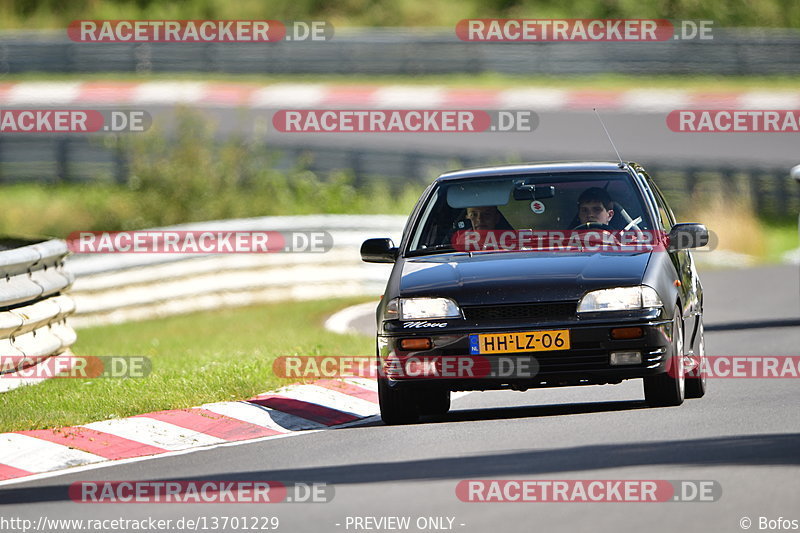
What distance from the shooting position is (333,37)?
123 ft

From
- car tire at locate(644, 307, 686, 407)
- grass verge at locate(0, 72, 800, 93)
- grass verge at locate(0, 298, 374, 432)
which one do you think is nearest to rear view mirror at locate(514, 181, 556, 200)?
car tire at locate(644, 307, 686, 407)

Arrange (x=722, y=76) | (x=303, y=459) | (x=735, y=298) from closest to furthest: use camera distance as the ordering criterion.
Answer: (x=303, y=459) < (x=735, y=298) < (x=722, y=76)

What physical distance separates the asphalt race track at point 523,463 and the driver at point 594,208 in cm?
121

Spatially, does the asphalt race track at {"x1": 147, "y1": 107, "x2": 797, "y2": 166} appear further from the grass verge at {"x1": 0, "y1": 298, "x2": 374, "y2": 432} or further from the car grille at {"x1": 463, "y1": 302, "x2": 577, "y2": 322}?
the car grille at {"x1": 463, "y1": 302, "x2": 577, "y2": 322}

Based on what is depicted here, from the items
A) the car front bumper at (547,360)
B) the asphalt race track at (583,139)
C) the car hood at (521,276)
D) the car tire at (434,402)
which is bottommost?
the car tire at (434,402)

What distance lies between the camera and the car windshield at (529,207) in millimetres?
10680

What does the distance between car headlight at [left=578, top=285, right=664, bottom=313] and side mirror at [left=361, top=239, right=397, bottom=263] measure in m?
1.70

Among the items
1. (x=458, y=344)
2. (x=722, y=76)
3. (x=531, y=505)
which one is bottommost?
(x=531, y=505)

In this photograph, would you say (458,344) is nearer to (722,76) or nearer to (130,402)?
(130,402)

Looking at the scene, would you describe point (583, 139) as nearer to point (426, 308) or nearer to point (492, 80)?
point (492, 80)

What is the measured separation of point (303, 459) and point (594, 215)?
274 centimetres

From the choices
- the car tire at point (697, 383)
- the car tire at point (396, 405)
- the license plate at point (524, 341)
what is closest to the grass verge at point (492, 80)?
the car tire at point (697, 383)

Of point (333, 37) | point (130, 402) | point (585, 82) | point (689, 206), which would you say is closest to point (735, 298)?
point (689, 206)

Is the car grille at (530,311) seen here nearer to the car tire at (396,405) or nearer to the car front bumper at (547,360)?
the car front bumper at (547,360)
